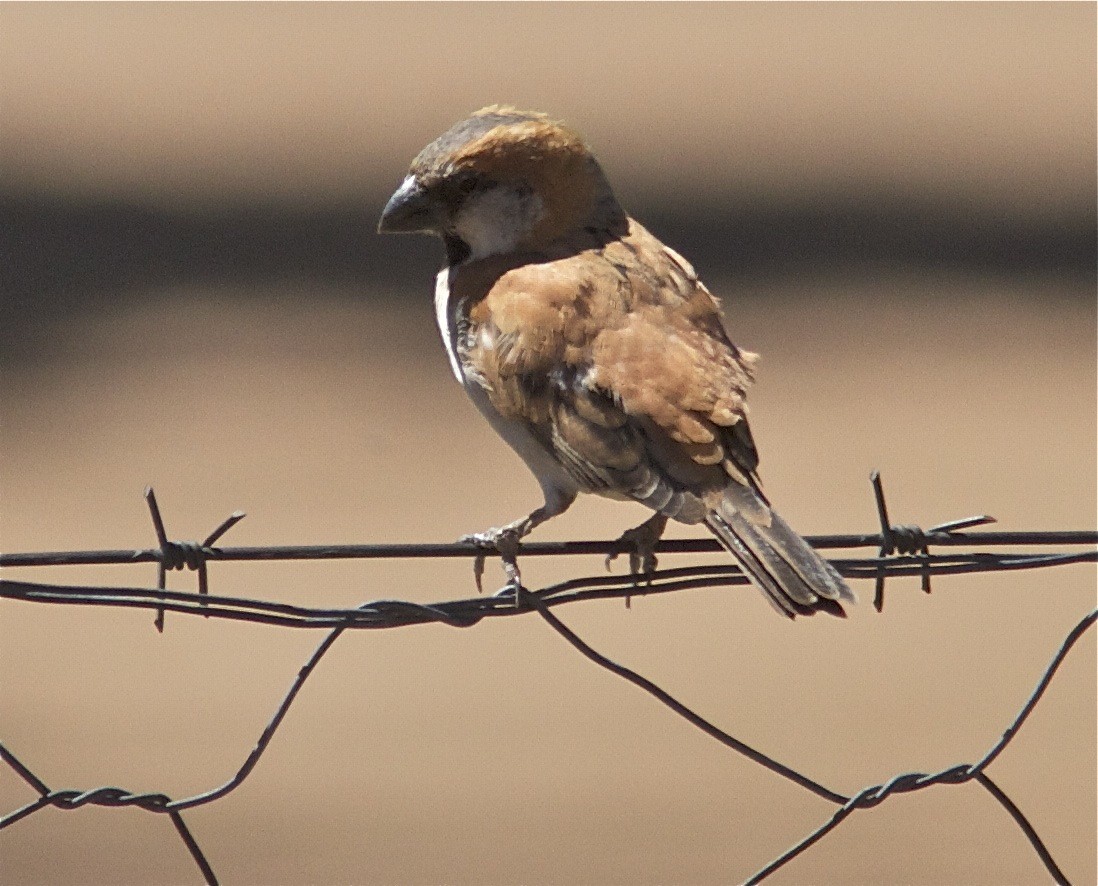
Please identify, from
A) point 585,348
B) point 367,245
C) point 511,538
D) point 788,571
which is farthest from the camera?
point 367,245

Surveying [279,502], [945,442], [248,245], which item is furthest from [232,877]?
[248,245]

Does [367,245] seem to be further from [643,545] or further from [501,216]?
[643,545]

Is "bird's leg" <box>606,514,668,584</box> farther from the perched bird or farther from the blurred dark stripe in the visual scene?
the blurred dark stripe

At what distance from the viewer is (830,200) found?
45.3 ft

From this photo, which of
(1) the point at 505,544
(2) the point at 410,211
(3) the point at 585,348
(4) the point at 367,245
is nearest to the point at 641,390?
(3) the point at 585,348

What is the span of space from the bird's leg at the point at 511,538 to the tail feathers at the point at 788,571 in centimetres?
49

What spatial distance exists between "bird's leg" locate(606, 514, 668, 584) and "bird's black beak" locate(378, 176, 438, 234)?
3.50 feet

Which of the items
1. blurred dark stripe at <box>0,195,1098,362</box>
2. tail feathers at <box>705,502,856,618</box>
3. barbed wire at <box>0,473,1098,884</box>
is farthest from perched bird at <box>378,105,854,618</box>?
blurred dark stripe at <box>0,195,1098,362</box>

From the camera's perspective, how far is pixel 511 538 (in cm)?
432

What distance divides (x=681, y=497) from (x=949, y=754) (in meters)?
3.15

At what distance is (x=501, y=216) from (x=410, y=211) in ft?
0.83

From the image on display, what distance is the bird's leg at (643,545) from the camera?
13.3 ft

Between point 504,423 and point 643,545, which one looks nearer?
point 643,545

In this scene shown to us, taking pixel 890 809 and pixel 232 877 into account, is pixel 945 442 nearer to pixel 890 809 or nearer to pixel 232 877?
pixel 890 809
